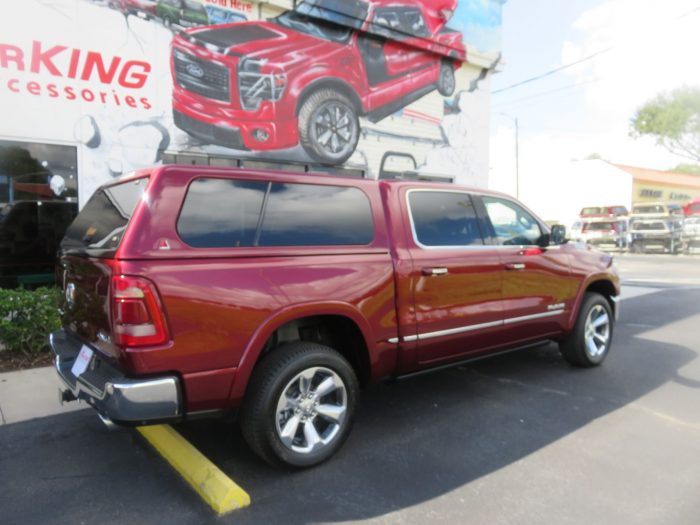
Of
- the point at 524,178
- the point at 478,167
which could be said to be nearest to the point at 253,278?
the point at 478,167

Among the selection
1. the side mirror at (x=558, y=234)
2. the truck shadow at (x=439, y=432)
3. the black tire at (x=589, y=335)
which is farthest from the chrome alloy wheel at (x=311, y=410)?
the black tire at (x=589, y=335)

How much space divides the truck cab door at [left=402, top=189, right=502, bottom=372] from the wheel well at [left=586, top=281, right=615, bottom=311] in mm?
1687

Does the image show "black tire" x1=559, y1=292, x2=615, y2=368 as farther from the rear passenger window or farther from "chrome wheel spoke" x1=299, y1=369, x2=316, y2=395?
"chrome wheel spoke" x1=299, y1=369, x2=316, y2=395

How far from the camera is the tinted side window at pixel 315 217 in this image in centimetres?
306

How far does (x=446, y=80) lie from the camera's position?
1097 centimetres

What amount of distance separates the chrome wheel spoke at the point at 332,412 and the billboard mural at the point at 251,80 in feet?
17.7

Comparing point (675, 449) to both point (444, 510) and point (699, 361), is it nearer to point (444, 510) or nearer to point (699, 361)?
point (444, 510)

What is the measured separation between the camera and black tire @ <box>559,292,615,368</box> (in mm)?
4938

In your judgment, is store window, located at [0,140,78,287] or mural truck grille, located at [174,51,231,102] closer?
store window, located at [0,140,78,287]

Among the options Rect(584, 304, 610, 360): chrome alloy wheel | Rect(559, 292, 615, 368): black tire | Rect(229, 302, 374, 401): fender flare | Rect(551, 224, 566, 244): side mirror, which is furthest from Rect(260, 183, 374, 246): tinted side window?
Rect(584, 304, 610, 360): chrome alloy wheel

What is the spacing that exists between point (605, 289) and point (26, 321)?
6.03 meters

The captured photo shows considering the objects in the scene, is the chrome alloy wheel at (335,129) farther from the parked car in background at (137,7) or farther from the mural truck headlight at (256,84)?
the parked car in background at (137,7)

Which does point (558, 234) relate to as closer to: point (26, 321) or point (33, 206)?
point (26, 321)

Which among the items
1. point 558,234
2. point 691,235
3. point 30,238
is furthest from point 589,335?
point 691,235
